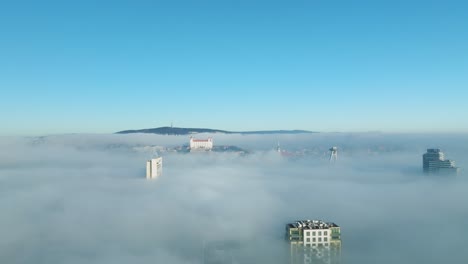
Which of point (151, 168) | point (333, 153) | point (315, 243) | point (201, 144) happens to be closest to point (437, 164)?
point (333, 153)

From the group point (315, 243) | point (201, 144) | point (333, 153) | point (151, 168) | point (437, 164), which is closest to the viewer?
point (315, 243)

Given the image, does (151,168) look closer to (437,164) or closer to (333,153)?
(333,153)

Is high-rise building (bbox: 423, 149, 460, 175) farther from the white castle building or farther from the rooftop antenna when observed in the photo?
the white castle building

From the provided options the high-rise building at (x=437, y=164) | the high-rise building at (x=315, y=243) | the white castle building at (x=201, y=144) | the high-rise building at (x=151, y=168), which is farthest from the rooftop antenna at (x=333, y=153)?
the high-rise building at (x=315, y=243)

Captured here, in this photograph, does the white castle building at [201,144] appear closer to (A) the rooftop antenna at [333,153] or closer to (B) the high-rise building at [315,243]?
(A) the rooftop antenna at [333,153]

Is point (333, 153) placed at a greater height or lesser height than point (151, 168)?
greater

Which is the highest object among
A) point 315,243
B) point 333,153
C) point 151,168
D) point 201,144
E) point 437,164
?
point 201,144

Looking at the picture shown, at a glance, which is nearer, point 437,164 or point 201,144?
point 437,164

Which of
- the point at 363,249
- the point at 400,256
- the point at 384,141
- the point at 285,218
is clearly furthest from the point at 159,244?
the point at 384,141

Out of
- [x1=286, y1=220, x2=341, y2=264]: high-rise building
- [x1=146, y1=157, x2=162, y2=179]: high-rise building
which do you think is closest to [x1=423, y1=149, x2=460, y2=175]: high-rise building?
[x1=286, y1=220, x2=341, y2=264]: high-rise building
